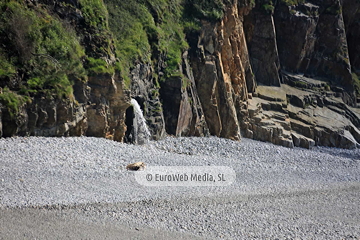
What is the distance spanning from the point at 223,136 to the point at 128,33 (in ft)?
41.1

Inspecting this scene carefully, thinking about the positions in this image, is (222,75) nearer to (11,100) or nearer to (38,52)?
(38,52)

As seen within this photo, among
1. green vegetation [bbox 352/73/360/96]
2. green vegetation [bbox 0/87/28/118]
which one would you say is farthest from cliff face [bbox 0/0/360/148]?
green vegetation [bbox 352/73/360/96]

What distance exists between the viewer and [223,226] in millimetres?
15617

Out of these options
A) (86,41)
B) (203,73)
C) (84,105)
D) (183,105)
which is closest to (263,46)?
(203,73)

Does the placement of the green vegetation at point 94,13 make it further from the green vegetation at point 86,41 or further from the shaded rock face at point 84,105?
the shaded rock face at point 84,105

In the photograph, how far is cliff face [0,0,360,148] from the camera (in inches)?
930

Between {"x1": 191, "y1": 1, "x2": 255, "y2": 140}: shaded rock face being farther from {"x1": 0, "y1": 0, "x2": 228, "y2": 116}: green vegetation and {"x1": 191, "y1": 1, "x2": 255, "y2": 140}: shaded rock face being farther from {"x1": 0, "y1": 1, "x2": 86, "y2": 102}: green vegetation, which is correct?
{"x1": 0, "y1": 1, "x2": 86, "y2": 102}: green vegetation

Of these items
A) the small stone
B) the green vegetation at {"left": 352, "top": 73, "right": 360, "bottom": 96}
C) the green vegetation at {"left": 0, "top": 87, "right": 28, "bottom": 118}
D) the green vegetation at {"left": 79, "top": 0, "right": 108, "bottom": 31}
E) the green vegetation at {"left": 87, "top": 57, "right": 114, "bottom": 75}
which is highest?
the green vegetation at {"left": 79, "top": 0, "right": 108, "bottom": 31}

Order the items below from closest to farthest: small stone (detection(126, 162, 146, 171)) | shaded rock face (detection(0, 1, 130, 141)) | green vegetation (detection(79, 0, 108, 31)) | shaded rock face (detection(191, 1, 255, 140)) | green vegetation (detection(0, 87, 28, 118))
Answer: green vegetation (detection(0, 87, 28, 118))
small stone (detection(126, 162, 146, 171))
shaded rock face (detection(0, 1, 130, 141))
green vegetation (detection(79, 0, 108, 31))
shaded rock face (detection(191, 1, 255, 140))

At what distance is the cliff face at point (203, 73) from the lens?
23.6m

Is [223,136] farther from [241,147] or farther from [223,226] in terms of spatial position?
[223,226]

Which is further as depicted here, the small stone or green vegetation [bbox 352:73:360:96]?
green vegetation [bbox 352:73:360:96]

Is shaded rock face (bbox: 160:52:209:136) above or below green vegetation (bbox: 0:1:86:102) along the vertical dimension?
below

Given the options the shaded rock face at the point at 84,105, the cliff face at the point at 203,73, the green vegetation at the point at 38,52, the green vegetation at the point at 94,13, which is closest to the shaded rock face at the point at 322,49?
the cliff face at the point at 203,73
